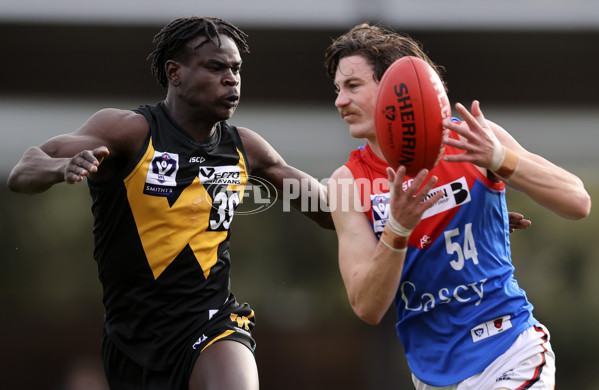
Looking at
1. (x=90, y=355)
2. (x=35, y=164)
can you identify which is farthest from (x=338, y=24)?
(x=35, y=164)

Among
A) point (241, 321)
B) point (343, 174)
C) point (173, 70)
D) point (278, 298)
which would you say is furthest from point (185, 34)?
point (278, 298)

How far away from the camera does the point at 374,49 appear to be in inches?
137

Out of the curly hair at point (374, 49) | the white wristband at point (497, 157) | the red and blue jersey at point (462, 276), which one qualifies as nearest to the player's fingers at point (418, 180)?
the white wristband at point (497, 157)

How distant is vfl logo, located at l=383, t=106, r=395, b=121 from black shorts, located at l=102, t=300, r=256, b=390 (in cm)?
152

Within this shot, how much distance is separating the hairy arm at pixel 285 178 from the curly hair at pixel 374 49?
94cm

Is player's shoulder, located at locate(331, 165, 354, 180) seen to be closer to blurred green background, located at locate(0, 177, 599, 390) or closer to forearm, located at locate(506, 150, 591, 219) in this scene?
forearm, located at locate(506, 150, 591, 219)

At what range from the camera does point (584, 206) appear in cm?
305

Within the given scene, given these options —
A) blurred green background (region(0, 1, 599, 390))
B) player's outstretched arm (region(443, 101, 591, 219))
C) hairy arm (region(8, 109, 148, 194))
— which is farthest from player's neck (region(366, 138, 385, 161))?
blurred green background (region(0, 1, 599, 390))

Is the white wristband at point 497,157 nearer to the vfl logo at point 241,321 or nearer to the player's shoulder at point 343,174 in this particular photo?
the player's shoulder at point 343,174

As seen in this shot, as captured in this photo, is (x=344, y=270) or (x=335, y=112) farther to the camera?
(x=335, y=112)

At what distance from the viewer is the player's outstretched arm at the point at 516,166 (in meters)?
2.88

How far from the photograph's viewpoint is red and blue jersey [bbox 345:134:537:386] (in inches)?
129

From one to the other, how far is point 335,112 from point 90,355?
142 inches

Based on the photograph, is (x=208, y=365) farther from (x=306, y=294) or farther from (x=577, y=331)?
(x=577, y=331)
